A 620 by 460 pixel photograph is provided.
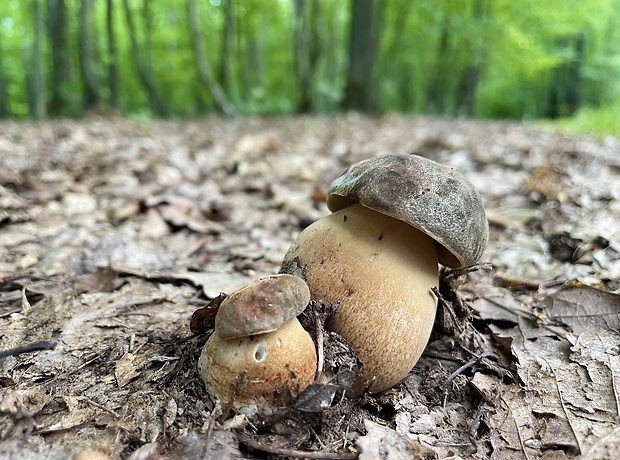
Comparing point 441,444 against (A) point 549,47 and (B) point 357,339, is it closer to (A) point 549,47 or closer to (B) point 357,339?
(B) point 357,339

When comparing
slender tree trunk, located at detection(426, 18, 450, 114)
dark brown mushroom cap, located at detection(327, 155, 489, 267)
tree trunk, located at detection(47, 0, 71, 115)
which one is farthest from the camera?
slender tree trunk, located at detection(426, 18, 450, 114)

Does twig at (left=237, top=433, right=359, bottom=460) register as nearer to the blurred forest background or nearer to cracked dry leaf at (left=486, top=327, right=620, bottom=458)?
cracked dry leaf at (left=486, top=327, right=620, bottom=458)

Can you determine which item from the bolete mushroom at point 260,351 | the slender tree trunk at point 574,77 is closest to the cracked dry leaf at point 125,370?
the bolete mushroom at point 260,351

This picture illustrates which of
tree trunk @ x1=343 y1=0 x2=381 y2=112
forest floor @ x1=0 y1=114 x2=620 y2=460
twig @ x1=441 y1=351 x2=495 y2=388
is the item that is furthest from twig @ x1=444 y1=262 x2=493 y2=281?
tree trunk @ x1=343 y1=0 x2=381 y2=112

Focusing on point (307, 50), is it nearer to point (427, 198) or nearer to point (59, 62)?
point (59, 62)

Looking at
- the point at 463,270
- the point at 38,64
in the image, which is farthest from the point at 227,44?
the point at 463,270

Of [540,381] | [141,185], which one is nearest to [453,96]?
[141,185]
